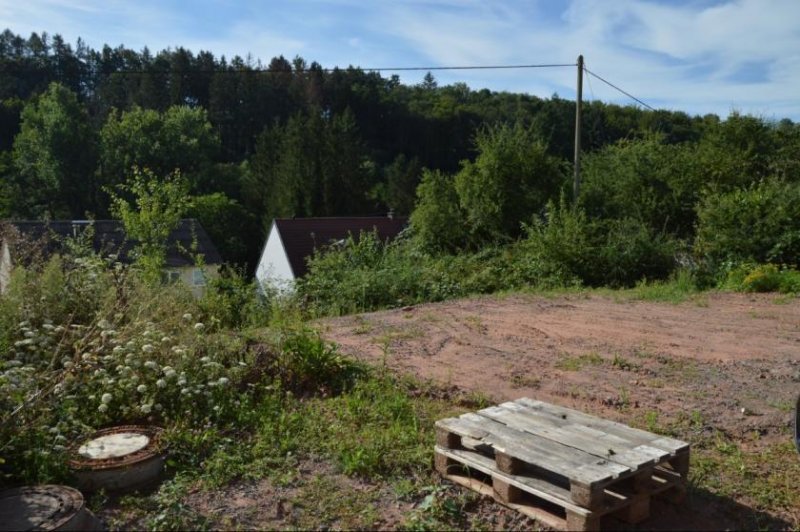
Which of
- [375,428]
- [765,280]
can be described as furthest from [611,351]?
[765,280]

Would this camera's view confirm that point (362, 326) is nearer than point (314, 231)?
Yes

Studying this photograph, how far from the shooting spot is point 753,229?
13.5 m

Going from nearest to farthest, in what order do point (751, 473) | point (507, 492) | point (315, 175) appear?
point (507, 492) → point (751, 473) → point (315, 175)

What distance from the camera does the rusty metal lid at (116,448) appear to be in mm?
4165

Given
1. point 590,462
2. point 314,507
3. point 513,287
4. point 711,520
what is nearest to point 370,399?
point 314,507

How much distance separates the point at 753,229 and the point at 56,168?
157 feet

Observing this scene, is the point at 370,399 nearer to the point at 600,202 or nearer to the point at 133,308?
the point at 133,308

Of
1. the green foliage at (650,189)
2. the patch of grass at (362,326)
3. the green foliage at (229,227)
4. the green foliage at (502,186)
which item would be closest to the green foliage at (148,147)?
the green foliage at (229,227)

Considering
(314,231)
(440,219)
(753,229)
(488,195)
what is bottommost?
(314,231)

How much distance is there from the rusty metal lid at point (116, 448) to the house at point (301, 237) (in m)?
19.7

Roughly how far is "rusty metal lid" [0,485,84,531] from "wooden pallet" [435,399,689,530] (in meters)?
2.15

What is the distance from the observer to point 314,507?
3.87 metres

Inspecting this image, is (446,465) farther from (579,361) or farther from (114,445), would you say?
(579,361)

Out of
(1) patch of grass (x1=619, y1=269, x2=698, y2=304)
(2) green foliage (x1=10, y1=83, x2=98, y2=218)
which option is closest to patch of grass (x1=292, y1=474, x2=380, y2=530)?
(1) patch of grass (x1=619, y1=269, x2=698, y2=304)
